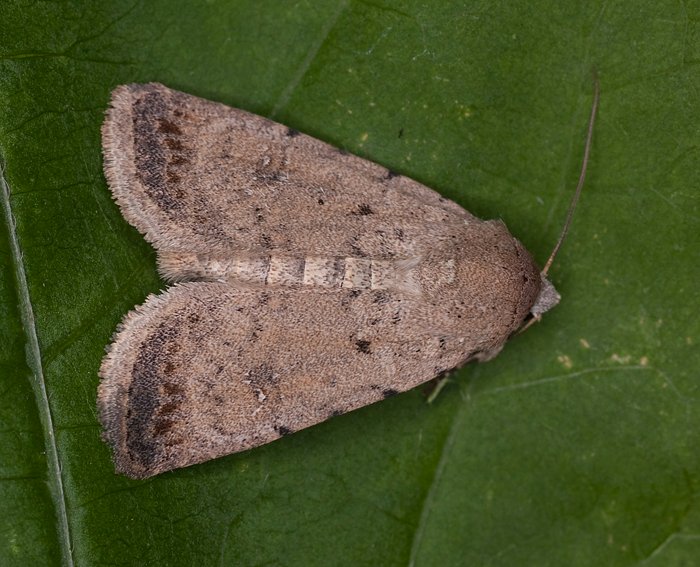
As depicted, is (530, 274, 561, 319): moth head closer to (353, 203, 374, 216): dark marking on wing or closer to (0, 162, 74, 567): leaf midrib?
(353, 203, 374, 216): dark marking on wing

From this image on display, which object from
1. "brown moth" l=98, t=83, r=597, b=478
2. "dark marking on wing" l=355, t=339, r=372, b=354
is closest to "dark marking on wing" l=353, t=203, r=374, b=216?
"brown moth" l=98, t=83, r=597, b=478

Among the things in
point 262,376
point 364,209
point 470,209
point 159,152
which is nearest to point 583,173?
point 470,209

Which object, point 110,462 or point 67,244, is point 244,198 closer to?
point 67,244

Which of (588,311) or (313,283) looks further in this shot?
(588,311)

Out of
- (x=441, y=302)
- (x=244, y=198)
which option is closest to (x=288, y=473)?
(x=441, y=302)

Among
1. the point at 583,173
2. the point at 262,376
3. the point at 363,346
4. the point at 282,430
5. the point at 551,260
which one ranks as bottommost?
the point at 282,430

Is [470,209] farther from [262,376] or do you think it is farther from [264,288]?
[262,376]
